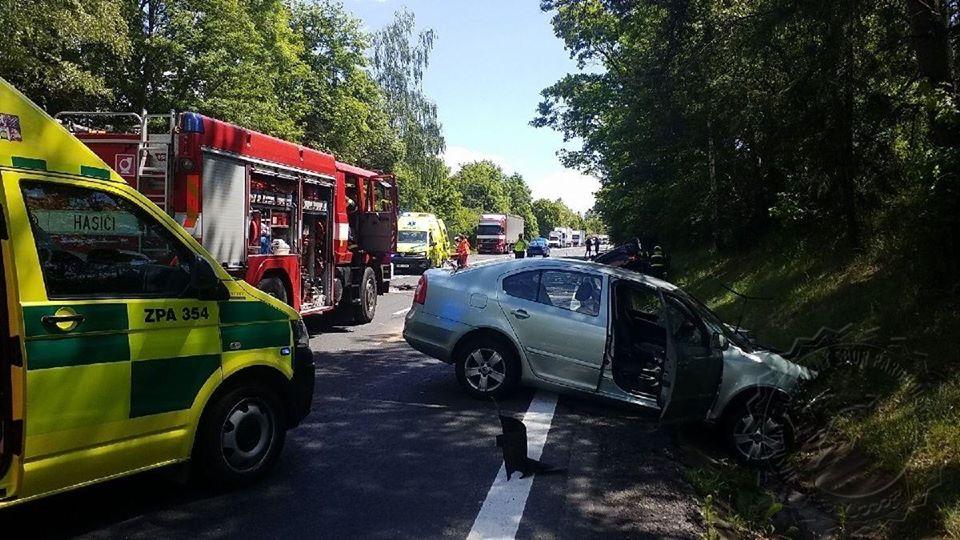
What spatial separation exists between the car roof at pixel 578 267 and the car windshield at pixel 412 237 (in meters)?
20.7

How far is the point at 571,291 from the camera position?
277 inches

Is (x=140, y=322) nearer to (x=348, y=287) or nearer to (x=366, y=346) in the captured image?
(x=366, y=346)

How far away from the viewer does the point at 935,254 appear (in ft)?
24.2

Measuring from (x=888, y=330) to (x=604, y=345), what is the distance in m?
3.30

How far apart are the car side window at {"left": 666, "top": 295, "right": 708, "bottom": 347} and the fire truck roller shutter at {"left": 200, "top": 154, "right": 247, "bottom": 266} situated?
17.2 feet

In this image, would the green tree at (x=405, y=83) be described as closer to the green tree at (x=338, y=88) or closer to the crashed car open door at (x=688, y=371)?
the green tree at (x=338, y=88)

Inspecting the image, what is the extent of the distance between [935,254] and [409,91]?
4354cm

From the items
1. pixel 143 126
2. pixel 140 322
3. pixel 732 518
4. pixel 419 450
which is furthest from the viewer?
pixel 143 126

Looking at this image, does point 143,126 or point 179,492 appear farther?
point 143,126

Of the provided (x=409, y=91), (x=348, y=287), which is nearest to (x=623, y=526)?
(x=348, y=287)

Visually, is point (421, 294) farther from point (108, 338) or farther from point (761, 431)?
point (108, 338)

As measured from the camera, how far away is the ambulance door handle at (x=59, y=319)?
344 cm

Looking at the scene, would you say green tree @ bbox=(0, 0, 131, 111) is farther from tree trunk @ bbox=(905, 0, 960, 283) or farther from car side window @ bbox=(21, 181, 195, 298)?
tree trunk @ bbox=(905, 0, 960, 283)

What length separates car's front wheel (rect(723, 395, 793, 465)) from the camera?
565cm
